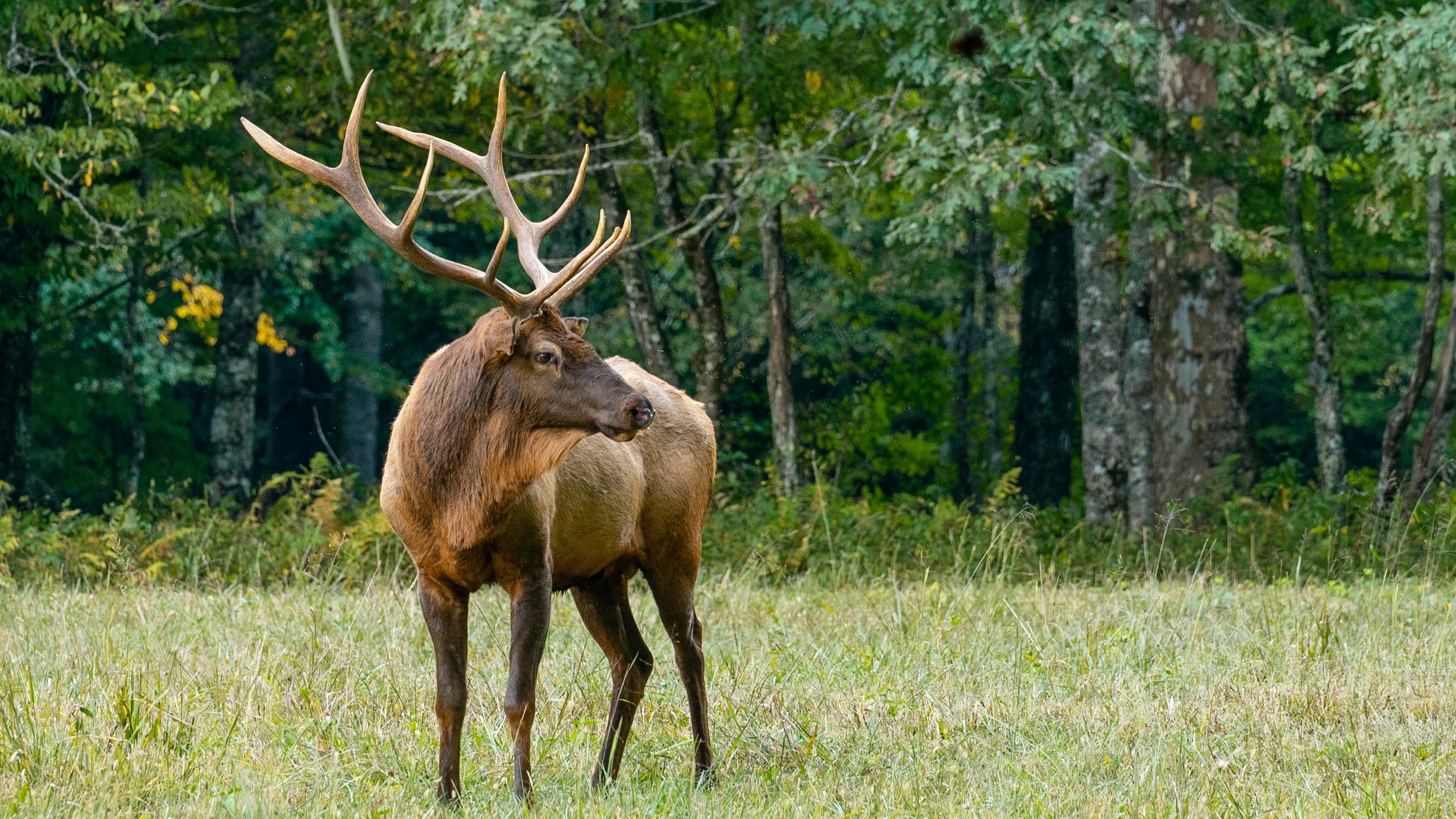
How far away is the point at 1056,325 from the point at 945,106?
7.16 meters

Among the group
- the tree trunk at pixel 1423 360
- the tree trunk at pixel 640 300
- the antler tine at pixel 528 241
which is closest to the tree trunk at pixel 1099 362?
the tree trunk at pixel 1423 360

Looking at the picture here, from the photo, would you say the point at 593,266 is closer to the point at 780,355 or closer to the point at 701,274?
the point at 780,355

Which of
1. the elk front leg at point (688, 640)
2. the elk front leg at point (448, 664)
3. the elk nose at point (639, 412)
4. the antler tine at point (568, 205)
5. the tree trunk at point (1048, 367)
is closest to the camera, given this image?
the elk nose at point (639, 412)

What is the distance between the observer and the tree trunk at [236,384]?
1641 cm

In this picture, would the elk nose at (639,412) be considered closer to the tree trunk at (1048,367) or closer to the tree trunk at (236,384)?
the tree trunk at (236,384)

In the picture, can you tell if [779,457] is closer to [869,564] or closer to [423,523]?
[869,564]

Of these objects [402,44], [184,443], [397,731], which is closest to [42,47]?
[402,44]

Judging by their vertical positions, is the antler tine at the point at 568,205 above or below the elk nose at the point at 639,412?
above

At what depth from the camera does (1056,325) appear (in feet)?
60.1

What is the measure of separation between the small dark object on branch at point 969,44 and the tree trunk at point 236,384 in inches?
341

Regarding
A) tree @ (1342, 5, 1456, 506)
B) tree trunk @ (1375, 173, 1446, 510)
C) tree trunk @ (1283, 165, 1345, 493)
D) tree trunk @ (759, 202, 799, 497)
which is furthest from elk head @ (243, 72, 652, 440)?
tree trunk @ (1283, 165, 1345, 493)

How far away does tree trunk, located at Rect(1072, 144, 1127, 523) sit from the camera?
14.3 meters

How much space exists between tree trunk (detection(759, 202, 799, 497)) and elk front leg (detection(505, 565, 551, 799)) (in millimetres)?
8306

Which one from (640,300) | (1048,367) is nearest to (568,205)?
(640,300)
